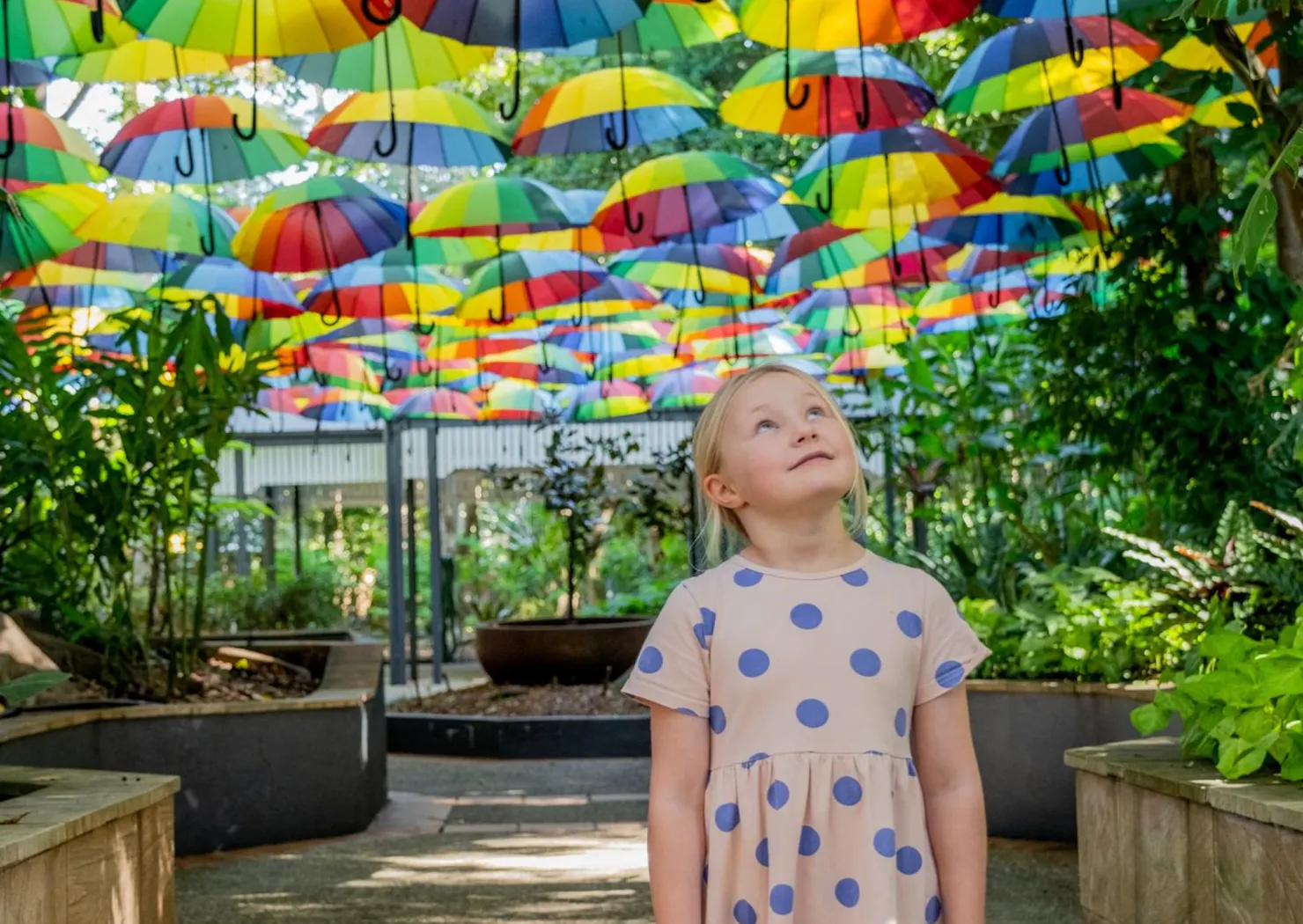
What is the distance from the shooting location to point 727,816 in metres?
2.06

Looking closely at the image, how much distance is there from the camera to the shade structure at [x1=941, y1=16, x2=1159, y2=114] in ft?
21.8

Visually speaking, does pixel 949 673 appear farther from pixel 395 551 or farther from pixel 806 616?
pixel 395 551

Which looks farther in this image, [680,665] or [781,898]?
[680,665]

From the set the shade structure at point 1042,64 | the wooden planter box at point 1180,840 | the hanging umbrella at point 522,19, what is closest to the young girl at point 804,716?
the wooden planter box at point 1180,840

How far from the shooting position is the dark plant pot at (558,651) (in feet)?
37.1

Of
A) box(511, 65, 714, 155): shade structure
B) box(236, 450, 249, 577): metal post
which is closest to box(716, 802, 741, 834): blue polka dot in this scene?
box(511, 65, 714, 155): shade structure

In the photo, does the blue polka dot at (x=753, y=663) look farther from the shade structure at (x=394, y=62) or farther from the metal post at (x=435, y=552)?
the metal post at (x=435, y=552)

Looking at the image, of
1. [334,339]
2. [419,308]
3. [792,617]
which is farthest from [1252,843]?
[334,339]

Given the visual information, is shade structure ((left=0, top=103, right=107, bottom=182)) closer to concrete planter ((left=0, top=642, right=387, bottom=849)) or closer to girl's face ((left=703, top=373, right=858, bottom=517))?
concrete planter ((left=0, top=642, right=387, bottom=849))

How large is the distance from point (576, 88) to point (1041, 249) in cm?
367

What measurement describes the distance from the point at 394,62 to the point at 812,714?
17.8 ft

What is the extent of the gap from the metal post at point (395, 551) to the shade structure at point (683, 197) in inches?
279

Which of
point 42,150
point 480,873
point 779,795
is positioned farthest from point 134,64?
point 779,795

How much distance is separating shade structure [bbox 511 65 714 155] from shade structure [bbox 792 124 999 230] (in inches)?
26.6
